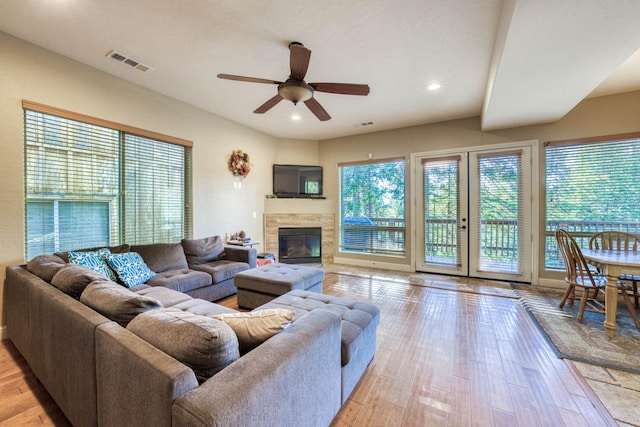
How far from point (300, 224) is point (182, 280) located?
3.02m

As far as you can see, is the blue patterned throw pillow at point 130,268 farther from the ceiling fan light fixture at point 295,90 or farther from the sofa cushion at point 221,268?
the ceiling fan light fixture at point 295,90

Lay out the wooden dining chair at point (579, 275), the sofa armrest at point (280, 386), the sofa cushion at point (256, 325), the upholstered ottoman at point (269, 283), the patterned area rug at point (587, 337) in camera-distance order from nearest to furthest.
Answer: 1. the sofa armrest at point (280, 386)
2. the sofa cushion at point (256, 325)
3. the patterned area rug at point (587, 337)
4. the wooden dining chair at point (579, 275)
5. the upholstered ottoman at point (269, 283)

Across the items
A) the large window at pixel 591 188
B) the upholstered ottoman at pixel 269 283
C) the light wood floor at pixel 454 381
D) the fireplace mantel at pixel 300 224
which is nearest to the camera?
the light wood floor at pixel 454 381

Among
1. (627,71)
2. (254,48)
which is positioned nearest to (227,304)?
(254,48)

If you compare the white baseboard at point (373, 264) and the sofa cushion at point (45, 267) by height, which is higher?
the sofa cushion at point (45, 267)

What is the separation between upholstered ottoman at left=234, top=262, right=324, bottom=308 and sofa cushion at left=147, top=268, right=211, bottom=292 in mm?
408

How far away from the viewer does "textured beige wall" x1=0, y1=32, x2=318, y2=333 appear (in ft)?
7.86

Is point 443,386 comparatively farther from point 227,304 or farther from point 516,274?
point 516,274

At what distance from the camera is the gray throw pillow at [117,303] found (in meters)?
1.24

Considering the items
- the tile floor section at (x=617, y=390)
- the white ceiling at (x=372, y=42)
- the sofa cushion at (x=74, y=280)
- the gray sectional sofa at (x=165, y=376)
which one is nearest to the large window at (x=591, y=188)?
the white ceiling at (x=372, y=42)

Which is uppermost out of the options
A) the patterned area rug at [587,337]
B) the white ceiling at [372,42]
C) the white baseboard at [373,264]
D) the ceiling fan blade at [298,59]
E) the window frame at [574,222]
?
the white ceiling at [372,42]

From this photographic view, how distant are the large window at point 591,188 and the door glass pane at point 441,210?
125cm

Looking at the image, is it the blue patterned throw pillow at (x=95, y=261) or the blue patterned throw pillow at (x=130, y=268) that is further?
the blue patterned throw pillow at (x=130, y=268)

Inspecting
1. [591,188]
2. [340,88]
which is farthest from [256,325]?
[591,188]
